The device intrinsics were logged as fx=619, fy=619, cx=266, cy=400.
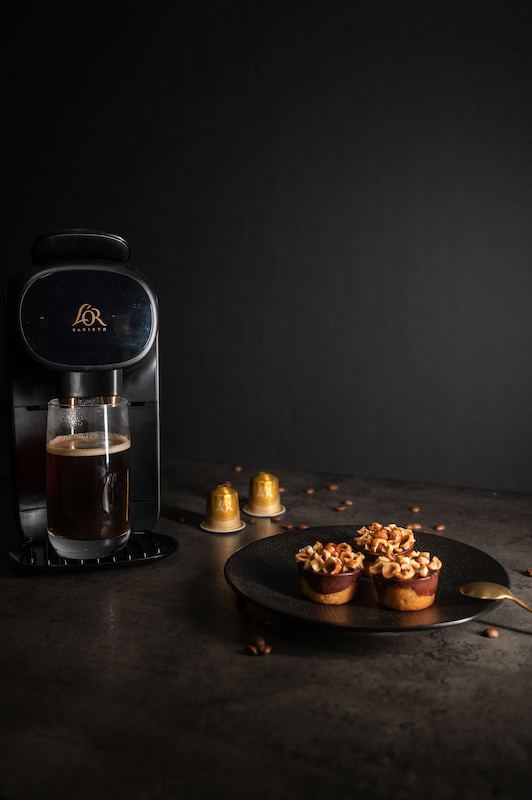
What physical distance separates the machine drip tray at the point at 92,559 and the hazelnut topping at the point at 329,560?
0.29m

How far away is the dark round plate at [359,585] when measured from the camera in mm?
737

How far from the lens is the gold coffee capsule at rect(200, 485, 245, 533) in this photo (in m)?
1.22

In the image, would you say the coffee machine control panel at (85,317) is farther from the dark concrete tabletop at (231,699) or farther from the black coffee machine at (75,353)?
the dark concrete tabletop at (231,699)

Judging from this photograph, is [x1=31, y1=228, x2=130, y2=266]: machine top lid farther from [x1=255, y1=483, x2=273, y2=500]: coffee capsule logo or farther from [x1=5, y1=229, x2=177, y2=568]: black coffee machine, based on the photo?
[x1=255, y1=483, x2=273, y2=500]: coffee capsule logo

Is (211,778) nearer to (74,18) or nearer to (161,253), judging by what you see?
(161,253)

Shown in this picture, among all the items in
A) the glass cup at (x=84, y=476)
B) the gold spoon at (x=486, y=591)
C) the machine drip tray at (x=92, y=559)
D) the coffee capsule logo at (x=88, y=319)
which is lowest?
the machine drip tray at (x=92, y=559)

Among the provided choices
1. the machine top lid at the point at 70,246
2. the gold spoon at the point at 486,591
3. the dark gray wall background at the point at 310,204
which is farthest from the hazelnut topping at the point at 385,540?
the dark gray wall background at the point at 310,204

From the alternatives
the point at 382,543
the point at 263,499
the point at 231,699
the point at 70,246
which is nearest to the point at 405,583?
the point at 382,543

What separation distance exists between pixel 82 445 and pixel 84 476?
47 mm

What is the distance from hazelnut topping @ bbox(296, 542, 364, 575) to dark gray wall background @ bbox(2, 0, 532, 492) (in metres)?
1.01

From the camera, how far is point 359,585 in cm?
87

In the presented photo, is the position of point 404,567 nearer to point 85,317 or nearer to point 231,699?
point 231,699

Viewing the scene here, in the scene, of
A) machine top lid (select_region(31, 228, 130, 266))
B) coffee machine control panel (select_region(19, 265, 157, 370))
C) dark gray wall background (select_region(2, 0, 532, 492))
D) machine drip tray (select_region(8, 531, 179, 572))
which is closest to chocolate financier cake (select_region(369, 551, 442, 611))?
machine drip tray (select_region(8, 531, 179, 572))

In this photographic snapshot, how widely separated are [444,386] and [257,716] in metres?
1.28
